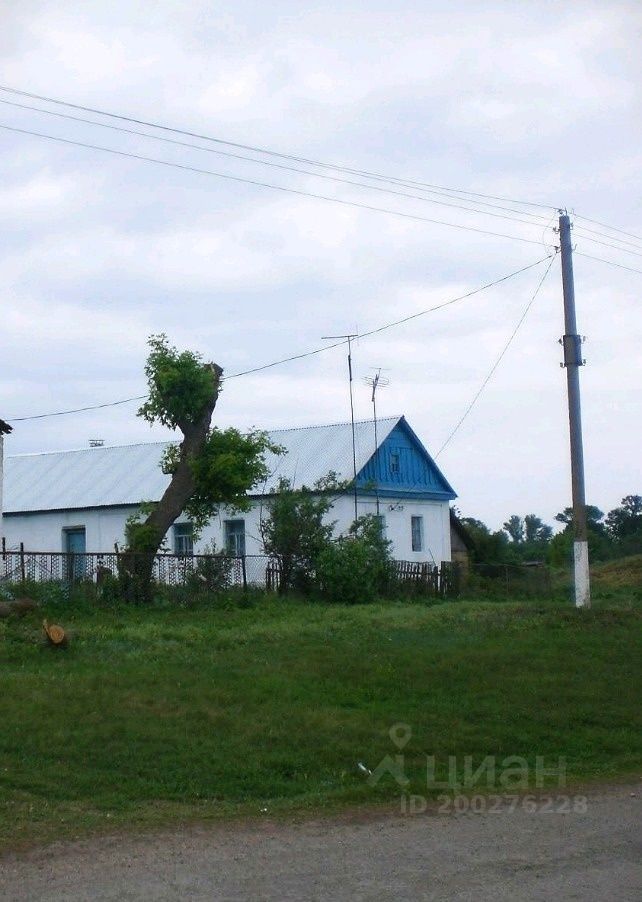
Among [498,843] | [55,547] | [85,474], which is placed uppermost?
[85,474]

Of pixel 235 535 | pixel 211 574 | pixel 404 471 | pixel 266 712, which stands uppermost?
pixel 404 471

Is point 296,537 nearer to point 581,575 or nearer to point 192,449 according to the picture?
point 192,449

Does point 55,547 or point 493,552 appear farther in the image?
point 493,552

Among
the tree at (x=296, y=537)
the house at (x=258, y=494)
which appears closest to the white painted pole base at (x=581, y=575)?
the tree at (x=296, y=537)

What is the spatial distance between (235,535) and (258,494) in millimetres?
1888

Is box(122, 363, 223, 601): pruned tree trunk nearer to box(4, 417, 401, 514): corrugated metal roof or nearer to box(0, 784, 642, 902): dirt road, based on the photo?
box(4, 417, 401, 514): corrugated metal roof

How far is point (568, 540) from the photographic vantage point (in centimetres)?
5584

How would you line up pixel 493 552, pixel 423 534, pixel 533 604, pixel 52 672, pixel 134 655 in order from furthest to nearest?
pixel 493 552, pixel 423 534, pixel 533 604, pixel 134 655, pixel 52 672

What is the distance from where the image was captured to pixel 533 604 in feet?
84.9

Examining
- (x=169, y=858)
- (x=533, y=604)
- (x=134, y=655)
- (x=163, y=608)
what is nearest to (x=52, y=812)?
(x=169, y=858)

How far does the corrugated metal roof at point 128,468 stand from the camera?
120 feet

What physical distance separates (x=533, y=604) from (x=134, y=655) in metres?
12.5

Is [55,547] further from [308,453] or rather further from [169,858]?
[169,858]

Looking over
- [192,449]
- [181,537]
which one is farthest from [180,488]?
[181,537]
